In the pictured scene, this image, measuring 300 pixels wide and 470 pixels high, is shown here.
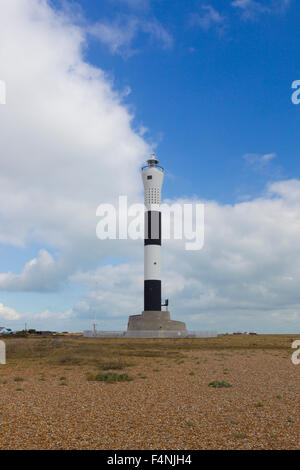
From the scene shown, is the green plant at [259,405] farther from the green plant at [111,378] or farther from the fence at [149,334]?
the fence at [149,334]

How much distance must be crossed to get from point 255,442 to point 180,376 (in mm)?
13089

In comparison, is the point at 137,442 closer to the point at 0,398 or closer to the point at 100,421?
the point at 100,421

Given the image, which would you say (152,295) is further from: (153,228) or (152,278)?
(153,228)

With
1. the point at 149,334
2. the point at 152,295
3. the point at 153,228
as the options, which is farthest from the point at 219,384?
the point at 153,228

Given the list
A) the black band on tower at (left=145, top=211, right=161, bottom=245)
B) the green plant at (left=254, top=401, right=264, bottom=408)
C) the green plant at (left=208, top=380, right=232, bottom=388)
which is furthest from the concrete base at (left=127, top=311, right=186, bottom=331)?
the green plant at (left=254, top=401, right=264, bottom=408)

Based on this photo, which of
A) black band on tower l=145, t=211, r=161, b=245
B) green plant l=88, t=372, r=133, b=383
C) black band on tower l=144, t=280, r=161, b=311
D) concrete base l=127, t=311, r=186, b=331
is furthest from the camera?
black band on tower l=145, t=211, r=161, b=245

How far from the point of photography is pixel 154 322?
220 ft

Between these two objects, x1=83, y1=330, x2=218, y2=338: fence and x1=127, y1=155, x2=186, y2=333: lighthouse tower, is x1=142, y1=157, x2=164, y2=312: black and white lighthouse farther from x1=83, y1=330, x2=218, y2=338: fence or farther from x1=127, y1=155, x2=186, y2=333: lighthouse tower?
x1=83, y1=330, x2=218, y2=338: fence

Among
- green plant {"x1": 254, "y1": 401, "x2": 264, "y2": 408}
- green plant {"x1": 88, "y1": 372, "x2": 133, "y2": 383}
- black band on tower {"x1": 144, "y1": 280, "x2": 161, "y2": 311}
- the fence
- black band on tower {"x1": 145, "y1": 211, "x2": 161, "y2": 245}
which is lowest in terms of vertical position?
the fence

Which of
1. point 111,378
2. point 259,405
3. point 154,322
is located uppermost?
point 154,322

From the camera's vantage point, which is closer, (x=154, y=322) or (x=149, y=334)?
(x=149, y=334)

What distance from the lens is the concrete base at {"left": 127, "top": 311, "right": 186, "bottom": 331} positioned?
6694cm

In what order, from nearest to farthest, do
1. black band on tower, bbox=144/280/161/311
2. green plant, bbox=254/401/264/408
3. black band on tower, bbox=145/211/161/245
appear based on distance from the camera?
green plant, bbox=254/401/264/408, black band on tower, bbox=144/280/161/311, black band on tower, bbox=145/211/161/245

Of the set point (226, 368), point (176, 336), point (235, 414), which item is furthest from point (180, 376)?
point (176, 336)
